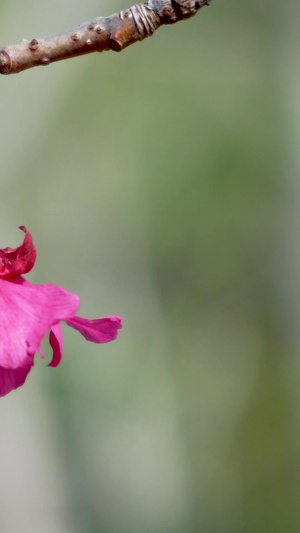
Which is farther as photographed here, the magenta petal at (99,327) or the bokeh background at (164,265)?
the bokeh background at (164,265)

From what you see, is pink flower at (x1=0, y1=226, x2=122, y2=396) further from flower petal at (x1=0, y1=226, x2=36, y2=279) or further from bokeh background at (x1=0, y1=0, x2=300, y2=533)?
bokeh background at (x1=0, y1=0, x2=300, y2=533)

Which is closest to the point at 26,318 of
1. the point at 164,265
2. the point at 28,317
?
the point at 28,317

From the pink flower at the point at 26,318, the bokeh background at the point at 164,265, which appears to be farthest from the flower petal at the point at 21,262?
the bokeh background at the point at 164,265

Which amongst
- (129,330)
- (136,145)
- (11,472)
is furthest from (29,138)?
(11,472)

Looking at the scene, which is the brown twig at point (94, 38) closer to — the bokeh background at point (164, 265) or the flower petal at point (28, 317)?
the flower petal at point (28, 317)

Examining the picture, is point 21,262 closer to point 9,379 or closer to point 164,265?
point 9,379
